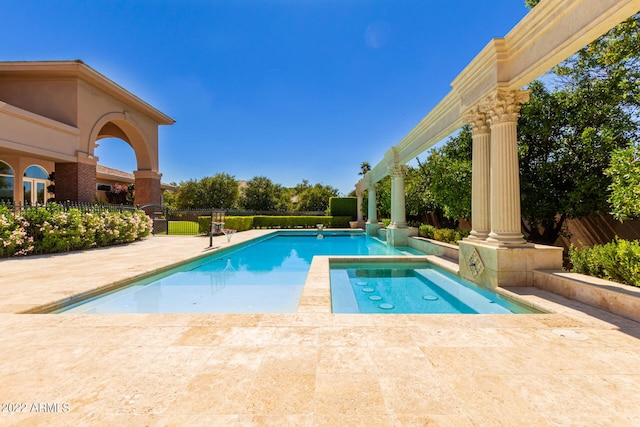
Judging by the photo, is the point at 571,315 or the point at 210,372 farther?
the point at 571,315

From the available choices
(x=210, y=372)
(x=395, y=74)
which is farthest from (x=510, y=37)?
(x=395, y=74)

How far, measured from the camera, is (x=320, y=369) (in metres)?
2.39

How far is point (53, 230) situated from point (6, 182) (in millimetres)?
9627

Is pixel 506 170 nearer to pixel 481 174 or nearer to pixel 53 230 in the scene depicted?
pixel 481 174

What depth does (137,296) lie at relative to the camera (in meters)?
5.34

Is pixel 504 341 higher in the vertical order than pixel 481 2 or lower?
lower

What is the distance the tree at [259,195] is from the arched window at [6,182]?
19309mm

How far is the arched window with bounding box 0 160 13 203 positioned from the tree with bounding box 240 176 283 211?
1931 centimetres

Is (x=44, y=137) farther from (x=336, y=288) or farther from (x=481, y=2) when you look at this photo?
(x=481, y=2)

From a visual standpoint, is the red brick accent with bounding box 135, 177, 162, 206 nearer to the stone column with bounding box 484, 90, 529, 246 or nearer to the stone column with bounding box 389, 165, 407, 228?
the stone column with bounding box 389, 165, 407, 228

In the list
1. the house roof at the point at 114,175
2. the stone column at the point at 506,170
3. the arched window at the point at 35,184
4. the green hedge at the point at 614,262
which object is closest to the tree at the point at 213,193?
the house roof at the point at 114,175

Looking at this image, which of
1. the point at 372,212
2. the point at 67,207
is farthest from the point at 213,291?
the point at 372,212

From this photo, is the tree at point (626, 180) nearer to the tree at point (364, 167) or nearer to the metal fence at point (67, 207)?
the metal fence at point (67, 207)

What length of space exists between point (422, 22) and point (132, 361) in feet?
46.7
